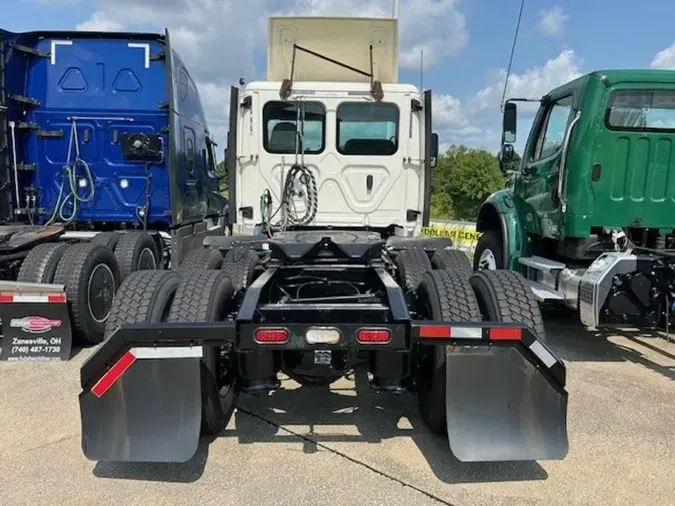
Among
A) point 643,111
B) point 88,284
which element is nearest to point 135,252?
point 88,284

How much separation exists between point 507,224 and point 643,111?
175cm

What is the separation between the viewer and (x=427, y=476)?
9.92 feet

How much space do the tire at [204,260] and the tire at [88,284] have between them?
77 centimetres

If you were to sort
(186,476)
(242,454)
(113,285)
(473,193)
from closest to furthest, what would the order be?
(186,476) < (242,454) < (113,285) < (473,193)

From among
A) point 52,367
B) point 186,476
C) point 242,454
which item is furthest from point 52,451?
point 52,367

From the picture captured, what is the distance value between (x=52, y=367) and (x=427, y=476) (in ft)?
10.8

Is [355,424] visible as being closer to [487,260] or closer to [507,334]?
[507,334]

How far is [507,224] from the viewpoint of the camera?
6.27 m

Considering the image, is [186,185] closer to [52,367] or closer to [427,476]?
[52,367]

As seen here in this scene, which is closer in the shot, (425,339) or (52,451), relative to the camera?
(425,339)

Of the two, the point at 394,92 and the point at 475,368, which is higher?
the point at 394,92

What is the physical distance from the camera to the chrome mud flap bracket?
4547mm

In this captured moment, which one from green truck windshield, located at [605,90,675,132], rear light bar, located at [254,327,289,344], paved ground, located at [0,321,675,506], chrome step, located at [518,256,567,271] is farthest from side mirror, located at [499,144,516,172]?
rear light bar, located at [254,327,289,344]

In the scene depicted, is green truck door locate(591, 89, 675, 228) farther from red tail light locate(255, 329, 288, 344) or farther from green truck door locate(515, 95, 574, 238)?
red tail light locate(255, 329, 288, 344)
